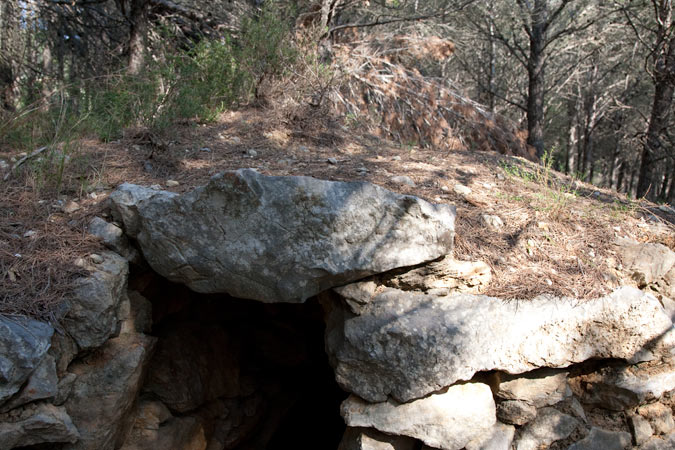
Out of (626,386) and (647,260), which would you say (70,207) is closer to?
(626,386)

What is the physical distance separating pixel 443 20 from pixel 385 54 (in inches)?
53.3

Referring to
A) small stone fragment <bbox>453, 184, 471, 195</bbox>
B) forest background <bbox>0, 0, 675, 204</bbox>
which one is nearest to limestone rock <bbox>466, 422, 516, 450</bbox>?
small stone fragment <bbox>453, 184, 471, 195</bbox>

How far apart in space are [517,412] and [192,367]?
274 cm

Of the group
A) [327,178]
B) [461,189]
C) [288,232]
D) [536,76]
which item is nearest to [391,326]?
[288,232]

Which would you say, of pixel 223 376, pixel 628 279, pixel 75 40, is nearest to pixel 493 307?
pixel 628 279

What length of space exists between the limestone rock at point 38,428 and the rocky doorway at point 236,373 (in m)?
0.85

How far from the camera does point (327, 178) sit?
3656 millimetres

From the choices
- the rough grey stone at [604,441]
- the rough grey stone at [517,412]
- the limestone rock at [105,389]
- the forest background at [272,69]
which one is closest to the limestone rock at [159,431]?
the limestone rock at [105,389]

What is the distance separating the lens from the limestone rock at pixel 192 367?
4008 millimetres

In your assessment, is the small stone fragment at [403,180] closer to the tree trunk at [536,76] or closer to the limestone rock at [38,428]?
the limestone rock at [38,428]

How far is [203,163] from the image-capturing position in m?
3.99

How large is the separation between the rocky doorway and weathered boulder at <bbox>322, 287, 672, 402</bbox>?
51.4 inches

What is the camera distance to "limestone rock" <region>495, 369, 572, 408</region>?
2959 mm

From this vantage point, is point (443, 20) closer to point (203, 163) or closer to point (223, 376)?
point (203, 163)
